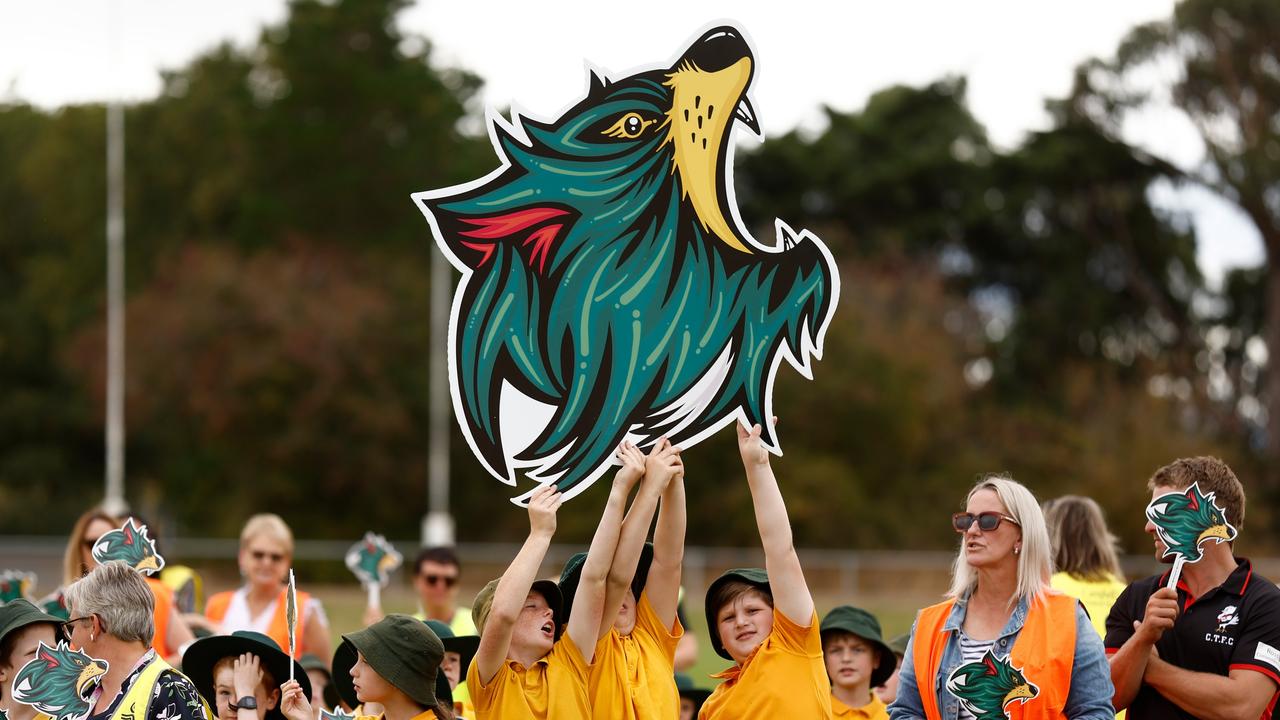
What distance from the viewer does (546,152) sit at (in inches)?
205

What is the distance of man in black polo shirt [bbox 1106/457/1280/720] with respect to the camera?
4625 mm

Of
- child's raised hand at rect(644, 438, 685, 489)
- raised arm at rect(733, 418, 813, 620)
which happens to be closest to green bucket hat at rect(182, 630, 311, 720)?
child's raised hand at rect(644, 438, 685, 489)

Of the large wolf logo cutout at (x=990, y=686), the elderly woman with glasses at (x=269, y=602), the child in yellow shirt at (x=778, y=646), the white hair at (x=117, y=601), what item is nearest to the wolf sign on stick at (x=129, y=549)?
the white hair at (x=117, y=601)

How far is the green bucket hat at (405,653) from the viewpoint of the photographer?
4.98m

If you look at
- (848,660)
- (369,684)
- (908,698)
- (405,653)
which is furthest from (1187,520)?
(369,684)

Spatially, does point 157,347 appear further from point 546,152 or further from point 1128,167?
point 546,152

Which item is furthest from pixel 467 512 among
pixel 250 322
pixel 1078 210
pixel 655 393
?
pixel 655 393

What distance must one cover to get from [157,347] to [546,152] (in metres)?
28.7

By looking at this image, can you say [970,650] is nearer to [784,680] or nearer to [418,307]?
[784,680]

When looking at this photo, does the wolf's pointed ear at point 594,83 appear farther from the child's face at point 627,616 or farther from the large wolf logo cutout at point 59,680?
the large wolf logo cutout at point 59,680

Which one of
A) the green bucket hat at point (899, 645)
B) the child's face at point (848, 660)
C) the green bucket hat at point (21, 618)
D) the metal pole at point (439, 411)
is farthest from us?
the metal pole at point (439, 411)

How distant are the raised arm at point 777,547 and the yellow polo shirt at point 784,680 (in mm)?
63

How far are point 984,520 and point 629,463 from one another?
1064 mm

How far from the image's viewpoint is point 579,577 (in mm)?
5184
